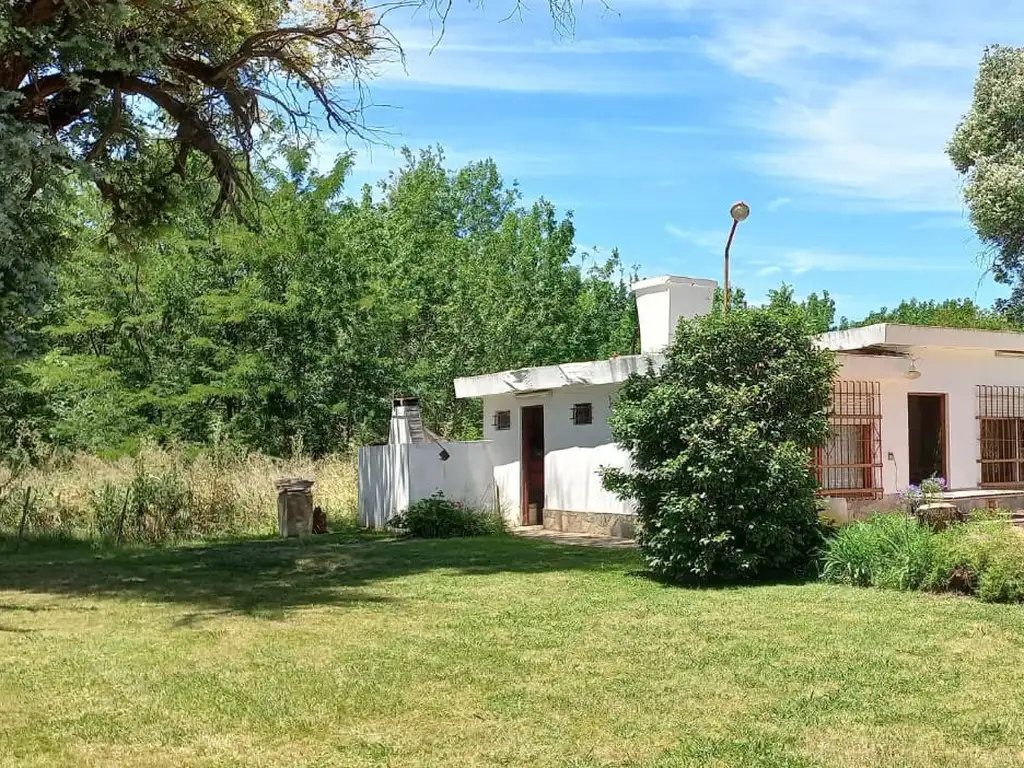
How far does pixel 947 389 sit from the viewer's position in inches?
620

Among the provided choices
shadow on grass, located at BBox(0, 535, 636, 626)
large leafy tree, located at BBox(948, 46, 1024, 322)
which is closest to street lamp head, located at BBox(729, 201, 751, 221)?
shadow on grass, located at BBox(0, 535, 636, 626)

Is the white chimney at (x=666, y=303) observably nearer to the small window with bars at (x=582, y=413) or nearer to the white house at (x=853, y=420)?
the white house at (x=853, y=420)

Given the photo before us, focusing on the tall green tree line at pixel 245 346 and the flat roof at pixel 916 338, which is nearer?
the flat roof at pixel 916 338

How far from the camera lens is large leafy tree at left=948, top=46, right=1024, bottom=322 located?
22203mm

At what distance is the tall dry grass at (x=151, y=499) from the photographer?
1678 centimetres

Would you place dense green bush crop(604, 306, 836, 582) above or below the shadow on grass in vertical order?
above

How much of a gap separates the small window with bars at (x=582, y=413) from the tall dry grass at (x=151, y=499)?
5494 mm

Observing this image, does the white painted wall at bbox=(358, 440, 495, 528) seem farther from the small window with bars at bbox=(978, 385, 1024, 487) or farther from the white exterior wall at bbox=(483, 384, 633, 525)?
the small window with bars at bbox=(978, 385, 1024, 487)

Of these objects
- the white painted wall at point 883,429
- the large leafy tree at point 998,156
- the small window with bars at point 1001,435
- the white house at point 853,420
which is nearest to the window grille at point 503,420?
the white house at point 853,420

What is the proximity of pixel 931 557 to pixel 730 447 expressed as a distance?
2.15 m

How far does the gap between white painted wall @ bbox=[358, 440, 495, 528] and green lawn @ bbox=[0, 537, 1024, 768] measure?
702 cm

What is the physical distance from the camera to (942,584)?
387 inches

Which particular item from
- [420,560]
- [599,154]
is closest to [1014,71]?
[599,154]

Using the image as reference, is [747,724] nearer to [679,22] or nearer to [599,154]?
[679,22]
